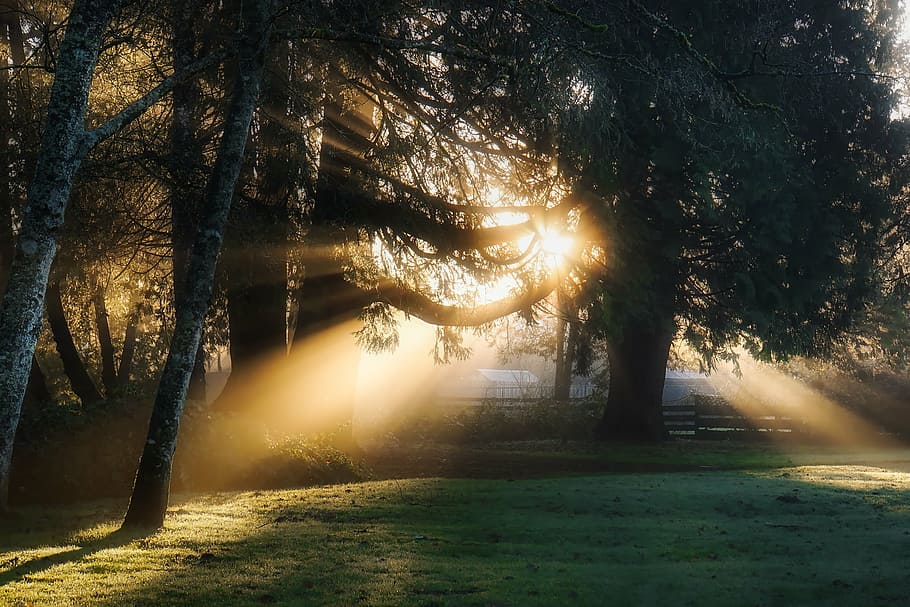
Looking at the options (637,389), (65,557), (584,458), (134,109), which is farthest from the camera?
(637,389)

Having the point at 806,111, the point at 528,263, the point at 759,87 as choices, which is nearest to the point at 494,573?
the point at 528,263

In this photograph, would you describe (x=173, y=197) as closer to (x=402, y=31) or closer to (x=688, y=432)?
(x=402, y=31)

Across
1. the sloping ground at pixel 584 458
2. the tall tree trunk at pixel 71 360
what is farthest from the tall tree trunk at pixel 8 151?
the sloping ground at pixel 584 458

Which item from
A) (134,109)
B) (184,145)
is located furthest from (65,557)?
(184,145)

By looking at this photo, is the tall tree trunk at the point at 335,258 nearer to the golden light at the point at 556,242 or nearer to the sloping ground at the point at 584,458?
the sloping ground at the point at 584,458

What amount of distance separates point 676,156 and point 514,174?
4.32 metres

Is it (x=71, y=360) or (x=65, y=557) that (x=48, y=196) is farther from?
(x=71, y=360)

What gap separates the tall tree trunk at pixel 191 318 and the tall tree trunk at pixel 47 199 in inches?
63.8

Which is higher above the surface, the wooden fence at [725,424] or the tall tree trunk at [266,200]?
the tall tree trunk at [266,200]

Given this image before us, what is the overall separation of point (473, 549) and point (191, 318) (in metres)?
4.18

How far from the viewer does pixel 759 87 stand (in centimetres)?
2069

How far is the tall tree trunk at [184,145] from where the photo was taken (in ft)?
46.1

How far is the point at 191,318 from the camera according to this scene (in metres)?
10.1

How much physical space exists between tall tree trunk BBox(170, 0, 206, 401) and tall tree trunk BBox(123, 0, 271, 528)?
2.75 metres
